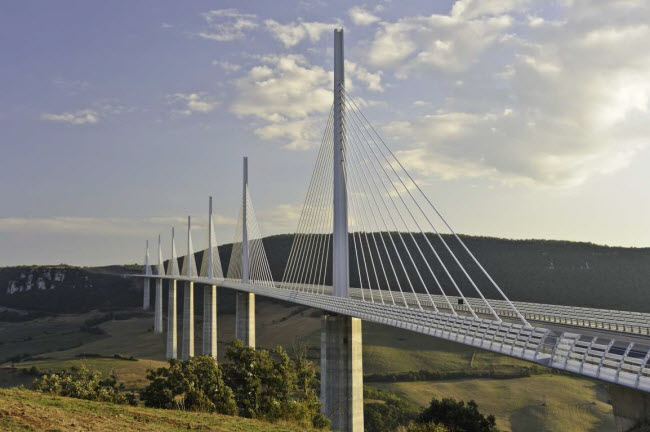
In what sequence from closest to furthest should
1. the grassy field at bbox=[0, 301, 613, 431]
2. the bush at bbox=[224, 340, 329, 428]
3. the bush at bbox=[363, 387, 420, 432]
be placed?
the bush at bbox=[224, 340, 329, 428] → the bush at bbox=[363, 387, 420, 432] → the grassy field at bbox=[0, 301, 613, 431]

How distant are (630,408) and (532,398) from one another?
4129 centimetres

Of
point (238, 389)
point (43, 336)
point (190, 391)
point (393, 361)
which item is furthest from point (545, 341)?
point (43, 336)

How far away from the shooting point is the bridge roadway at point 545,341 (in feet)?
33.7

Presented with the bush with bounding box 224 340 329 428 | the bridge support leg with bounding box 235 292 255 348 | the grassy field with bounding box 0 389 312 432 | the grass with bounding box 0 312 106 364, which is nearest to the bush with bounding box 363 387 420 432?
the bridge support leg with bounding box 235 292 255 348

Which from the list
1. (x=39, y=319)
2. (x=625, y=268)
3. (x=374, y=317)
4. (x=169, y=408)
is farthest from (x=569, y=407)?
(x=39, y=319)

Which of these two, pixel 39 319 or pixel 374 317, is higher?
pixel 374 317

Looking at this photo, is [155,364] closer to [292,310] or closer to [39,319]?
[292,310]

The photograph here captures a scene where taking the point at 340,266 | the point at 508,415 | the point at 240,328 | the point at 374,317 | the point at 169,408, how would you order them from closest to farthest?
the point at 169,408 → the point at 374,317 → the point at 340,266 → the point at 508,415 → the point at 240,328

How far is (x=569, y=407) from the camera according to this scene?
46.7 m

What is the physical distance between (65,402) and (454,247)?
381 feet

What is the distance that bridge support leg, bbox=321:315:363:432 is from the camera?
27.2 meters

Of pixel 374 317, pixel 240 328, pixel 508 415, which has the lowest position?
pixel 508 415

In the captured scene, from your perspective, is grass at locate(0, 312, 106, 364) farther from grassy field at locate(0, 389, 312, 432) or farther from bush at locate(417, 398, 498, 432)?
grassy field at locate(0, 389, 312, 432)

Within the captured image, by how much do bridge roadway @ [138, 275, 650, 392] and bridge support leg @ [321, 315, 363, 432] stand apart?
448 cm
